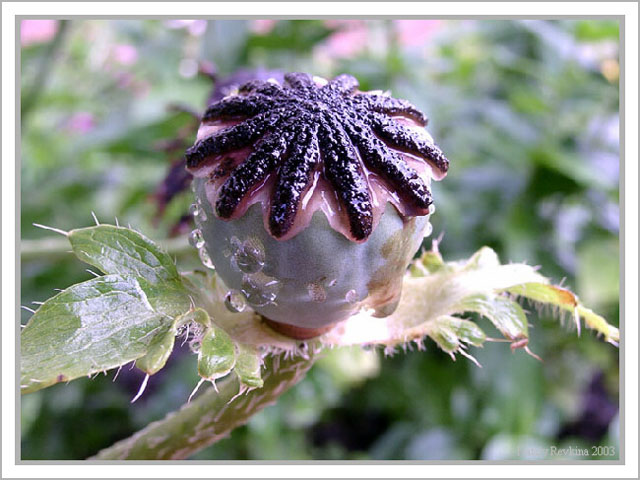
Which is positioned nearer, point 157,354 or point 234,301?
point 157,354

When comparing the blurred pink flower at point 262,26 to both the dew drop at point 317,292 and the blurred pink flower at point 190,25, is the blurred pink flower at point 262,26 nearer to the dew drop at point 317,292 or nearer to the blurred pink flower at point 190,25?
the blurred pink flower at point 190,25

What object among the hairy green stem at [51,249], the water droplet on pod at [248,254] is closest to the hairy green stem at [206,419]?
the water droplet on pod at [248,254]

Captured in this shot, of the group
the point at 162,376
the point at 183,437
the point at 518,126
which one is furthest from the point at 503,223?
the point at 183,437

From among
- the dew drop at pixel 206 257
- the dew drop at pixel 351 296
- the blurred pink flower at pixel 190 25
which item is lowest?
the dew drop at pixel 351 296

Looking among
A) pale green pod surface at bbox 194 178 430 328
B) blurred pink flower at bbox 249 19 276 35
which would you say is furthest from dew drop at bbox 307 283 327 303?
blurred pink flower at bbox 249 19 276 35

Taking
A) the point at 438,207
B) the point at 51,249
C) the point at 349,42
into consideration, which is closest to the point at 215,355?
the point at 51,249

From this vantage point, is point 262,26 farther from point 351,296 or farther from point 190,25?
point 351,296

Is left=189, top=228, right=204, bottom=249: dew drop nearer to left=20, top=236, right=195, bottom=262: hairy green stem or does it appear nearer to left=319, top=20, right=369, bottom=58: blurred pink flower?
left=20, top=236, right=195, bottom=262: hairy green stem
